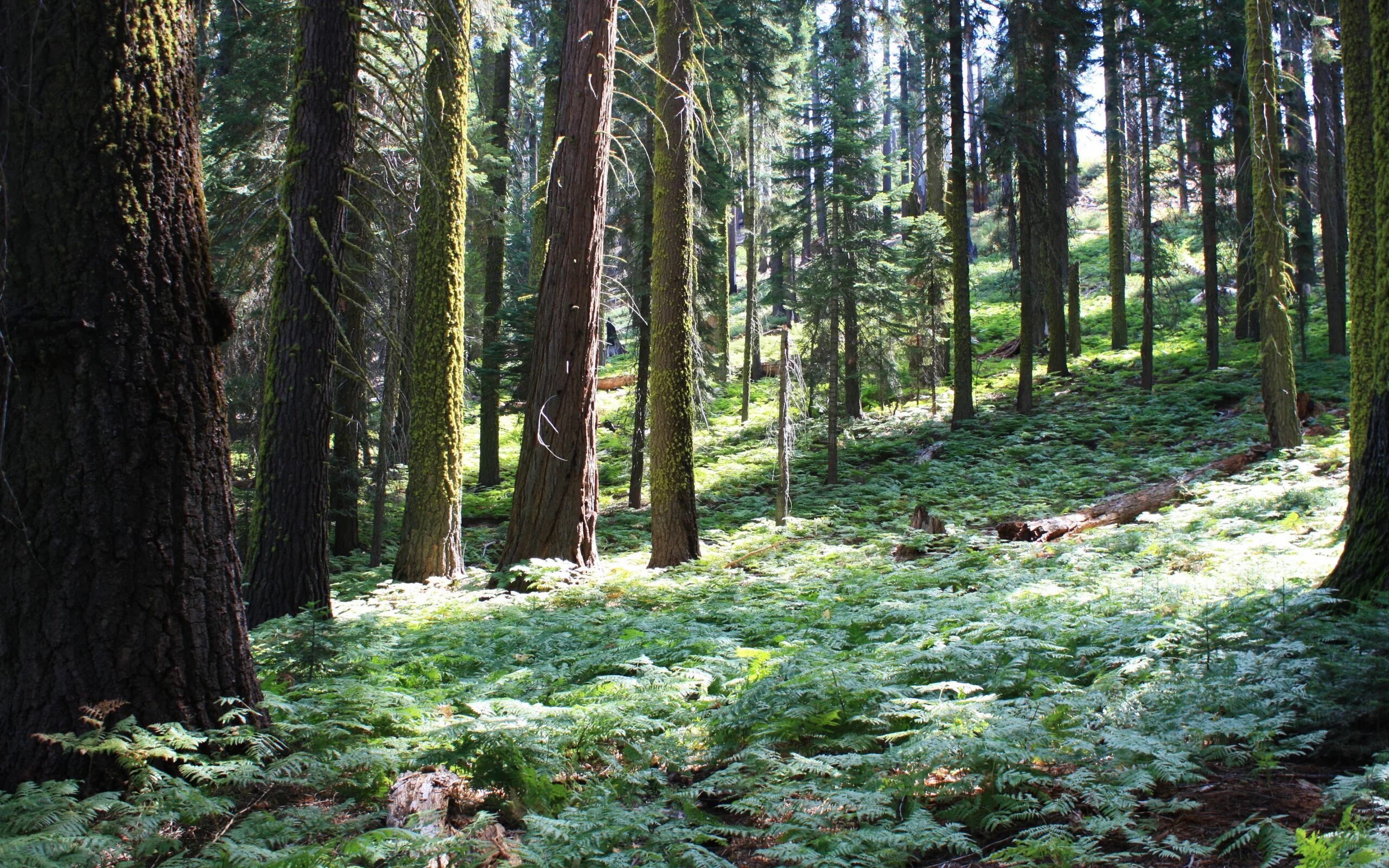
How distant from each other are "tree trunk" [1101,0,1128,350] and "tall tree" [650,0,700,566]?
1700 centimetres

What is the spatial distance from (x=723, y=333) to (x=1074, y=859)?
24.4 metres

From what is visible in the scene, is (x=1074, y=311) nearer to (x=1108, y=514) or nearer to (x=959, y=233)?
(x=959, y=233)

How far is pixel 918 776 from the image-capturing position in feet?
9.68

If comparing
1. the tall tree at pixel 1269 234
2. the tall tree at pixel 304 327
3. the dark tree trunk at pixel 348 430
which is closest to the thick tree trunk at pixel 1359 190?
the tall tree at pixel 1269 234

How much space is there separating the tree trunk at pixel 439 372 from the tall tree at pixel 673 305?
2.20m

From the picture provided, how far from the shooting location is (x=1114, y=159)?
22719mm

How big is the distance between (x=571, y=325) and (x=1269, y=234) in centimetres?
1036

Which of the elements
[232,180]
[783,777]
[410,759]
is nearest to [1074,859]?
[783,777]

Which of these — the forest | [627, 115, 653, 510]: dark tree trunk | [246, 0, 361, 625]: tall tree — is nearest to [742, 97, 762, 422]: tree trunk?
the forest

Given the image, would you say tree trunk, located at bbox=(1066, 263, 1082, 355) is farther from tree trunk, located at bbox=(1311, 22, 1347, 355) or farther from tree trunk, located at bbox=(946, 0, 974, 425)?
tree trunk, located at bbox=(946, 0, 974, 425)

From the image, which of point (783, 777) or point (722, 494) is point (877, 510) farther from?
point (783, 777)

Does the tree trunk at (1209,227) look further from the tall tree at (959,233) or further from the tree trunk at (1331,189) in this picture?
the tall tree at (959,233)

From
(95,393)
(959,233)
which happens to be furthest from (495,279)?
(95,393)

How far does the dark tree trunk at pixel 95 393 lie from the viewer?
3.07 m
